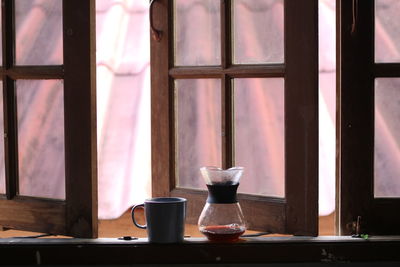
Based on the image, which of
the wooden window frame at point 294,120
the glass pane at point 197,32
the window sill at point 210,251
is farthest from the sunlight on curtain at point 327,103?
the window sill at point 210,251

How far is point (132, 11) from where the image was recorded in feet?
12.0

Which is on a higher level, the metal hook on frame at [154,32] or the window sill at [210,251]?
the metal hook on frame at [154,32]

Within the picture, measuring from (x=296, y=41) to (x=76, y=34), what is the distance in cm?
62

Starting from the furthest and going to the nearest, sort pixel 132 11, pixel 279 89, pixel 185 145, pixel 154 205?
1. pixel 132 11
2. pixel 185 145
3. pixel 279 89
4. pixel 154 205

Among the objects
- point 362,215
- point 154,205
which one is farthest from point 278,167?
point 154,205

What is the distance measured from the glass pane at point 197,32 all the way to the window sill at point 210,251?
1.97 ft

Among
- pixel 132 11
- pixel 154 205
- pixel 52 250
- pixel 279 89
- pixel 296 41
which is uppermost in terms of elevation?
pixel 132 11

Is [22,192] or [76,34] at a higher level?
[76,34]

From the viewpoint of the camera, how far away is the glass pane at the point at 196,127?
6.88ft

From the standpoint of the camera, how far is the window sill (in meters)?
1.79

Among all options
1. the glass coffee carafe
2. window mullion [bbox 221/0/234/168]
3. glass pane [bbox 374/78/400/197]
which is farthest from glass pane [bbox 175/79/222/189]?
glass pane [bbox 374/78/400/197]

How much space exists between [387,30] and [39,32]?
100 cm

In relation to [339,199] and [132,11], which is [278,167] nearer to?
[339,199]

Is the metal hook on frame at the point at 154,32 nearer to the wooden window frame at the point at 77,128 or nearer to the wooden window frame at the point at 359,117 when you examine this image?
the wooden window frame at the point at 77,128
